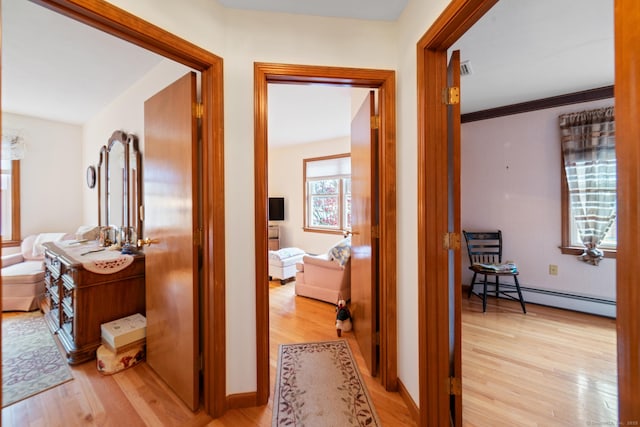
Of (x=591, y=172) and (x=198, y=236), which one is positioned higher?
(x=591, y=172)

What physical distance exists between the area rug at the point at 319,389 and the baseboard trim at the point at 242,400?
138 mm

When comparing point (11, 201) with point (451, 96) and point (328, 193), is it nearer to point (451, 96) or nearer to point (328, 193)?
point (328, 193)

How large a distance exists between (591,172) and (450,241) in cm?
277

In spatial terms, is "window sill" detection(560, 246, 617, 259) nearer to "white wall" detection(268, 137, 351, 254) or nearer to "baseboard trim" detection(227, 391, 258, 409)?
"white wall" detection(268, 137, 351, 254)

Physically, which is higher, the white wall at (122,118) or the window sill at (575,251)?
the white wall at (122,118)

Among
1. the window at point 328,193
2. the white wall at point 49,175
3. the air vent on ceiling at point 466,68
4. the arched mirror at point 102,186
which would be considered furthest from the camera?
the window at point 328,193

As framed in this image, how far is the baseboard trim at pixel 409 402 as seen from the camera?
1500 mm

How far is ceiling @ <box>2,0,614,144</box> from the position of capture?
169 cm

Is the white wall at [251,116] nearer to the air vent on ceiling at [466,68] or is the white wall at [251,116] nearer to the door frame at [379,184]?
the door frame at [379,184]

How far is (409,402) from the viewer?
1.59 m

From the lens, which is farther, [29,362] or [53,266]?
[53,266]

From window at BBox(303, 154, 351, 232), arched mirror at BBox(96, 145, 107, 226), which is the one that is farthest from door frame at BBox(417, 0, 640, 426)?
arched mirror at BBox(96, 145, 107, 226)

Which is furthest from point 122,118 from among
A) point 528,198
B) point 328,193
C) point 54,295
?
point 528,198

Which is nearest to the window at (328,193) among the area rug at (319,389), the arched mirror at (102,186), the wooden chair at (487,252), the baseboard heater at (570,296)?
the wooden chair at (487,252)
